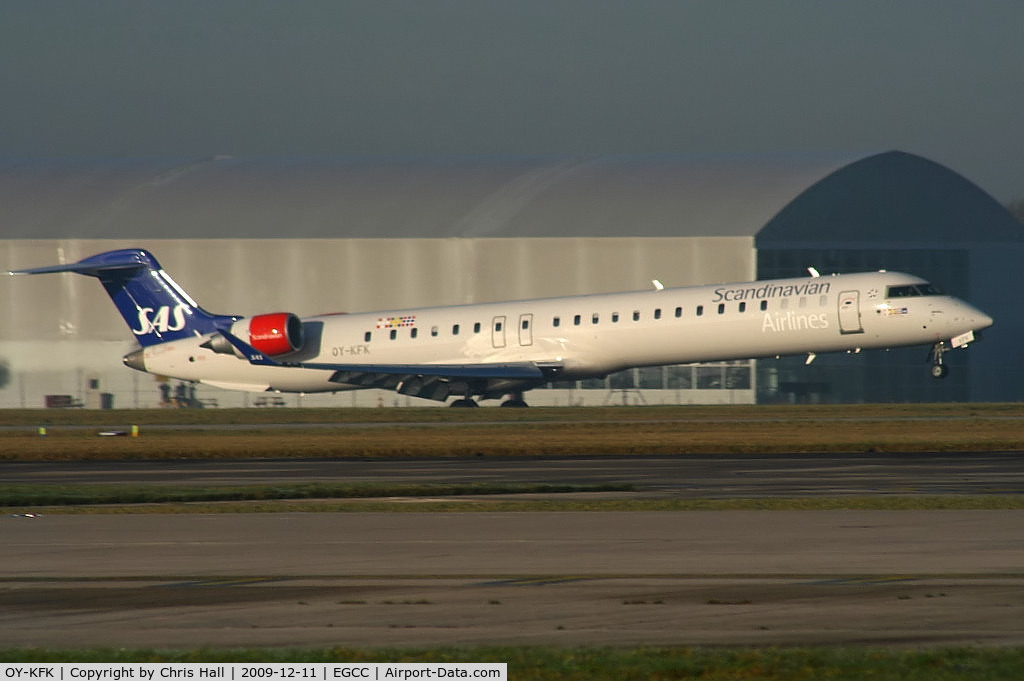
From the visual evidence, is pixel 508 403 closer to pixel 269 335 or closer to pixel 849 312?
pixel 269 335

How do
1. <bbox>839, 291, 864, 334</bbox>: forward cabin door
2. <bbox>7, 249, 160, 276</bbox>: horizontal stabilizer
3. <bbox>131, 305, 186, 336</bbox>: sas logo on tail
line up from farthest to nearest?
<bbox>131, 305, 186, 336</bbox>: sas logo on tail, <bbox>7, 249, 160, 276</bbox>: horizontal stabilizer, <bbox>839, 291, 864, 334</bbox>: forward cabin door

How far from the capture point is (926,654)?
10.1 metres

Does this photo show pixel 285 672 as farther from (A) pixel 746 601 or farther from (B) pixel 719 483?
(B) pixel 719 483

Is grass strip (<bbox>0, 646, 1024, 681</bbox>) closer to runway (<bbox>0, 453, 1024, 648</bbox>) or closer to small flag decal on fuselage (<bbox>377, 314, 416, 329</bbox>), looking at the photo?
runway (<bbox>0, 453, 1024, 648</bbox>)

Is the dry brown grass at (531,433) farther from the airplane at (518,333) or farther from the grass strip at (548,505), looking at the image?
the grass strip at (548,505)

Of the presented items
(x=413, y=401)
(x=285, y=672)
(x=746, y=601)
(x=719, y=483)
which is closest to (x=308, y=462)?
(x=719, y=483)

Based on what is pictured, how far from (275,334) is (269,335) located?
30 centimetres

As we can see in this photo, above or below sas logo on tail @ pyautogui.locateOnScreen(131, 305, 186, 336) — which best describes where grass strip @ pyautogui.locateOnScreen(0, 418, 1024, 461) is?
below

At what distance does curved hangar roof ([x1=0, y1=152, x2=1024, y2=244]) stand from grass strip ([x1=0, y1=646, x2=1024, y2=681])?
45.2 metres

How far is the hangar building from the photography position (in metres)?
55.6

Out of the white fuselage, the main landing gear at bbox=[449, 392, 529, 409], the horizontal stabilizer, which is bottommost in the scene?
the main landing gear at bbox=[449, 392, 529, 409]

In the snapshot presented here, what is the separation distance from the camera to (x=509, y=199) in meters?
60.2

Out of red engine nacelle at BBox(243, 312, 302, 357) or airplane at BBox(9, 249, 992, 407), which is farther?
red engine nacelle at BBox(243, 312, 302, 357)

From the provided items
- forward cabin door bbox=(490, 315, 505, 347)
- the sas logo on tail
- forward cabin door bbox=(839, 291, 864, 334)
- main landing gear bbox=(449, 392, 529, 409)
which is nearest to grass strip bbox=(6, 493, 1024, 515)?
forward cabin door bbox=(839, 291, 864, 334)
